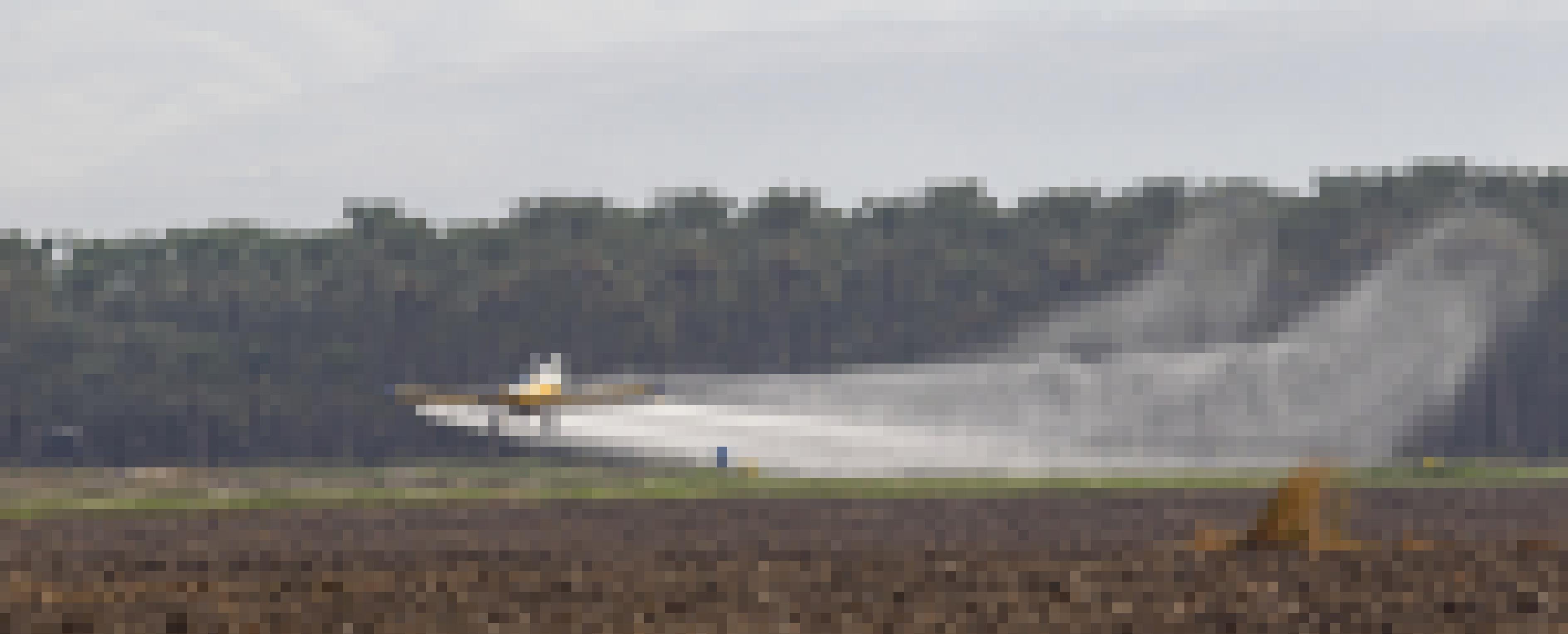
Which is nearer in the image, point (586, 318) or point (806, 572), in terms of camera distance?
point (806, 572)

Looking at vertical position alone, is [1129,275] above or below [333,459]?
above

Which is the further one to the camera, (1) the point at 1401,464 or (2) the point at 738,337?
(2) the point at 738,337

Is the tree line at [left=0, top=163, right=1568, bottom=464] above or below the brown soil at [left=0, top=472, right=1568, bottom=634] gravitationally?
above

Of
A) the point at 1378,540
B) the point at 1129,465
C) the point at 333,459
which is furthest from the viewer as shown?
the point at 333,459

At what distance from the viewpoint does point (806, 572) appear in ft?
181

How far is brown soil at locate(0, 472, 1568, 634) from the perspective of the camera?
149 feet

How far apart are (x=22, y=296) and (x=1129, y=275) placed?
79.5 m

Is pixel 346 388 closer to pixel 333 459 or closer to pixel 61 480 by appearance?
pixel 333 459

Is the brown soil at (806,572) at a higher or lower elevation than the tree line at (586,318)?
lower

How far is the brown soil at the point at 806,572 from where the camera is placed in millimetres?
45469

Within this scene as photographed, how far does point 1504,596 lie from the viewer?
4906cm

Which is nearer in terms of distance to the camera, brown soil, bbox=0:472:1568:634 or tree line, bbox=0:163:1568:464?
brown soil, bbox=0:472:1568:634

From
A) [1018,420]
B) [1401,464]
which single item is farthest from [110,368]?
[1401,464]

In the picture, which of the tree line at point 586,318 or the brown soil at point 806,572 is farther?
the tree line at point 586,318
